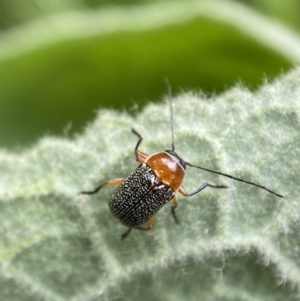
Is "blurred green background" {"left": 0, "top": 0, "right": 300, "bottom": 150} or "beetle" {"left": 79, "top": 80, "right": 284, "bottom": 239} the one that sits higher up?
"blurred green background" {"left": 0, "top": 0, "right": 300, "bottom": 150}

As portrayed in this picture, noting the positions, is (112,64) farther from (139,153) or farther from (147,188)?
(147,188)

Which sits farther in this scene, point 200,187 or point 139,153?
point 139,153

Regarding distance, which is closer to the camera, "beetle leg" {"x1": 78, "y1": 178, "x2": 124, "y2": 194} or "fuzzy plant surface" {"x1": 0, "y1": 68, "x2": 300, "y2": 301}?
"fuzzy plant surface" {"x1": 0, "y1": 68, "x2": 300, "y2": 301}

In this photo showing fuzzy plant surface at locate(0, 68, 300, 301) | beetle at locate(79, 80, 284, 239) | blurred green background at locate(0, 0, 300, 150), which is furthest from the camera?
blurred green background at locate(0, 0, 300, 150)

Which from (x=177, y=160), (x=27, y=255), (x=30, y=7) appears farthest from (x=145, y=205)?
(x=30, y=7)

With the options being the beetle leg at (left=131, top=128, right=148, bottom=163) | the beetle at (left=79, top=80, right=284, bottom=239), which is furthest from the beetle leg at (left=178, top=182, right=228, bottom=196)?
the beetle leg at (left=131, top=128, right=148, bottom=163)

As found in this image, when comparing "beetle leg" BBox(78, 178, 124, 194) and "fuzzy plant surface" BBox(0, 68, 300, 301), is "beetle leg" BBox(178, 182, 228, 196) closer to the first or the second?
"fuzzy plant surface" BBox(0, 68, 300, 301)

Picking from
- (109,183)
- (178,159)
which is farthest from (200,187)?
(109,183)
